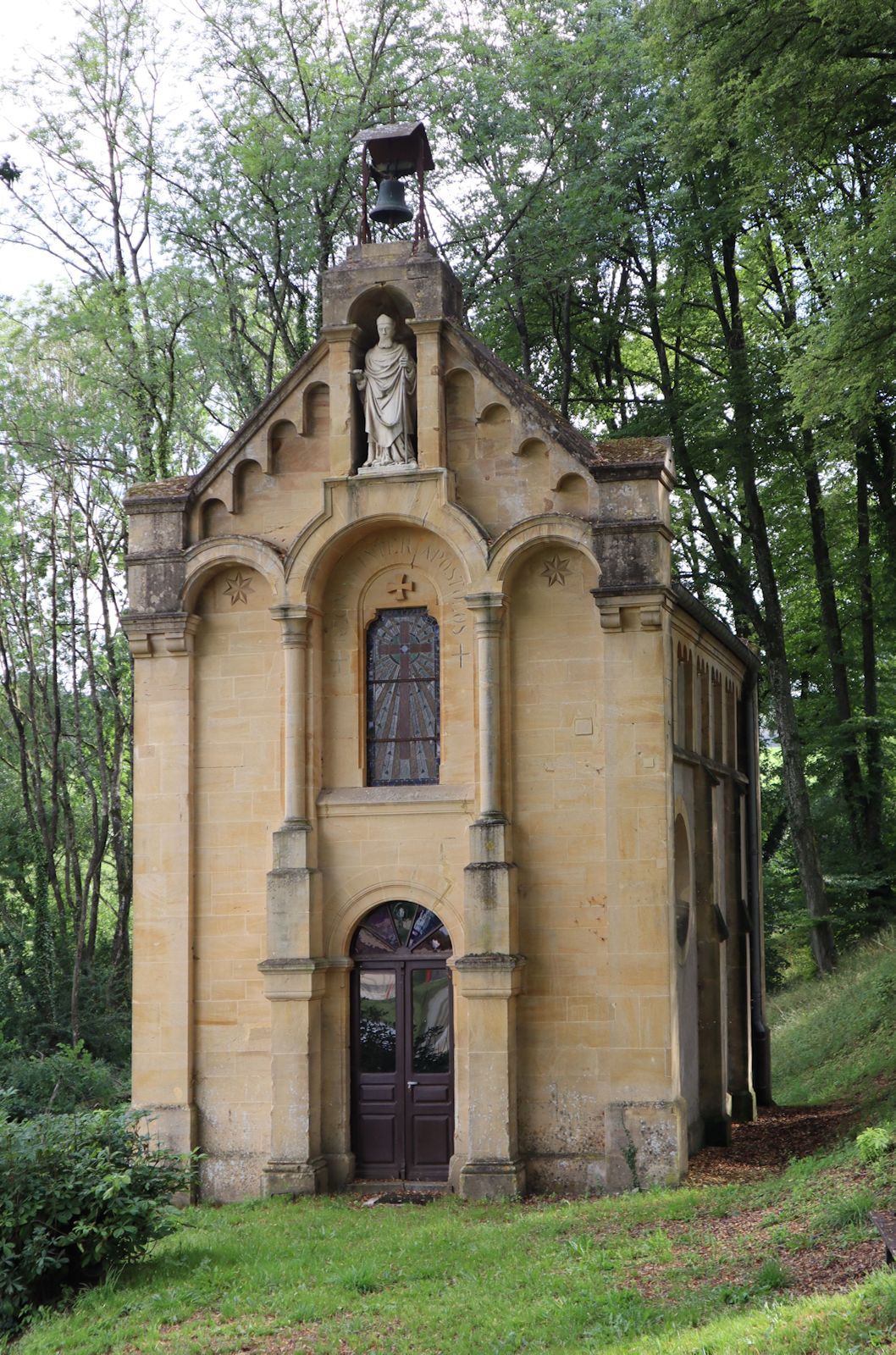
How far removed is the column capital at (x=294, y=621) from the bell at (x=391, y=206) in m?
4.87

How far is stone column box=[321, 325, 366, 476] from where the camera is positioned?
17.1 meters

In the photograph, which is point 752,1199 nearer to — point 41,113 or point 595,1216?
A: point 595,1216

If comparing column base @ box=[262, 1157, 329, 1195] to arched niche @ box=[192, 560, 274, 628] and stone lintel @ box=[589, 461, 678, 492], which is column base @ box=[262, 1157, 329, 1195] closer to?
arched niche @ box=[192, 560, 274, 628]

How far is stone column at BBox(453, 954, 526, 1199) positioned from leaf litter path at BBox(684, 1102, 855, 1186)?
1873 mm

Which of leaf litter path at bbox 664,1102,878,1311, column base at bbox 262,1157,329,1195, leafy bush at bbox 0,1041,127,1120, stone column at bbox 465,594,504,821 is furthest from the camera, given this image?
leafy bush at bbox 0,1041,127,1120

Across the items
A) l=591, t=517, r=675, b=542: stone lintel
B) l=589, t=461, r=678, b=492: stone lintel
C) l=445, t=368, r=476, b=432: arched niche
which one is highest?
l=445, t=368, r=476, b=432: arched niche

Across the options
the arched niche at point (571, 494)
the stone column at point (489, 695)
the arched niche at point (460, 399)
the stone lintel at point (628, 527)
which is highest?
the arched niche at point (460, 399)

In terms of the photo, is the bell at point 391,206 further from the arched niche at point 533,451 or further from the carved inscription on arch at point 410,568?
the carved inscription on arch at point 410,568

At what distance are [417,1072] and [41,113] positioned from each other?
64.6ft

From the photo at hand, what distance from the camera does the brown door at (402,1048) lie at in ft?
53.5

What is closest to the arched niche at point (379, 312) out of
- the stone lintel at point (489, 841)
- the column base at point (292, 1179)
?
the stone lintel at point (489, 841)

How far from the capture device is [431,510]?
1677 cm

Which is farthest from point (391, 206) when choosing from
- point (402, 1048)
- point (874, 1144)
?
point (874, 1144)

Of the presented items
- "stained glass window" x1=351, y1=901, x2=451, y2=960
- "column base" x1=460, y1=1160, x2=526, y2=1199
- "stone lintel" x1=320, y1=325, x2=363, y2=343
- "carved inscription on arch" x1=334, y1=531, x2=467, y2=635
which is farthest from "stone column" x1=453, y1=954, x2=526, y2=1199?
"stone lintel" x1=320, y1=325, x2=363, y2=343
